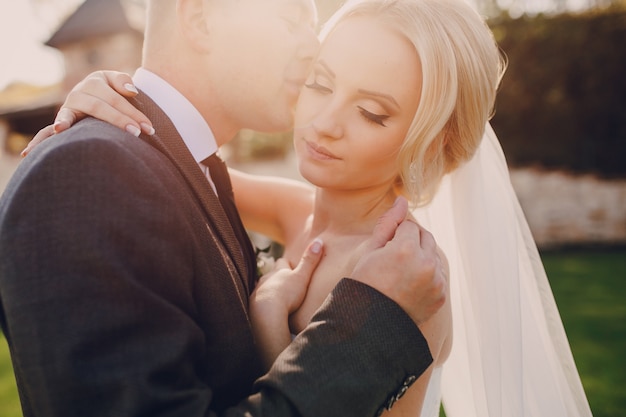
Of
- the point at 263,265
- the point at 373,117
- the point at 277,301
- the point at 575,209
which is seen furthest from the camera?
the point at 575,209

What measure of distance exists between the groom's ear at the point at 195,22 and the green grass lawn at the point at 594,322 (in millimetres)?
4734

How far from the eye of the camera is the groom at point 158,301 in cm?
145

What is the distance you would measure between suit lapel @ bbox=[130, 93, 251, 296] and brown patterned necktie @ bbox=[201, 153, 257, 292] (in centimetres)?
21

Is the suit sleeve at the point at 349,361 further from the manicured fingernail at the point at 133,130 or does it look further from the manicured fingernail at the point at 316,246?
the manicured fingernail at the point at 133,130

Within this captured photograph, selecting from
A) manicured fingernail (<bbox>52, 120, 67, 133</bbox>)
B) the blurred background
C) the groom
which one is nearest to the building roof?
the blurred background

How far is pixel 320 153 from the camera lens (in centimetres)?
238

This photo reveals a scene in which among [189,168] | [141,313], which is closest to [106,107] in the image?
[189,168]

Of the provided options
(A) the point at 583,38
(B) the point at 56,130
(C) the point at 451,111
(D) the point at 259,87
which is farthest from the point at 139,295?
(A) the point at 583,38

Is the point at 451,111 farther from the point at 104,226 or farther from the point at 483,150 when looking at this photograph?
the point at 104,226

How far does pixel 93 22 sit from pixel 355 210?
78.3 feet

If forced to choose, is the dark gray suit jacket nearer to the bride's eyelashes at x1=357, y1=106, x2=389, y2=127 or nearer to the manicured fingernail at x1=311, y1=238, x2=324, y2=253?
the manicured fingernail at x1=311, y1=238, x2=324, y2=253

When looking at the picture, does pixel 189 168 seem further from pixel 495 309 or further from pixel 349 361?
pixel 495 309

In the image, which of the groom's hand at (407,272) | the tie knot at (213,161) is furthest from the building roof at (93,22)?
the groom's hand at (407,272)

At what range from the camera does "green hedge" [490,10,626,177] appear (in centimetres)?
1312
